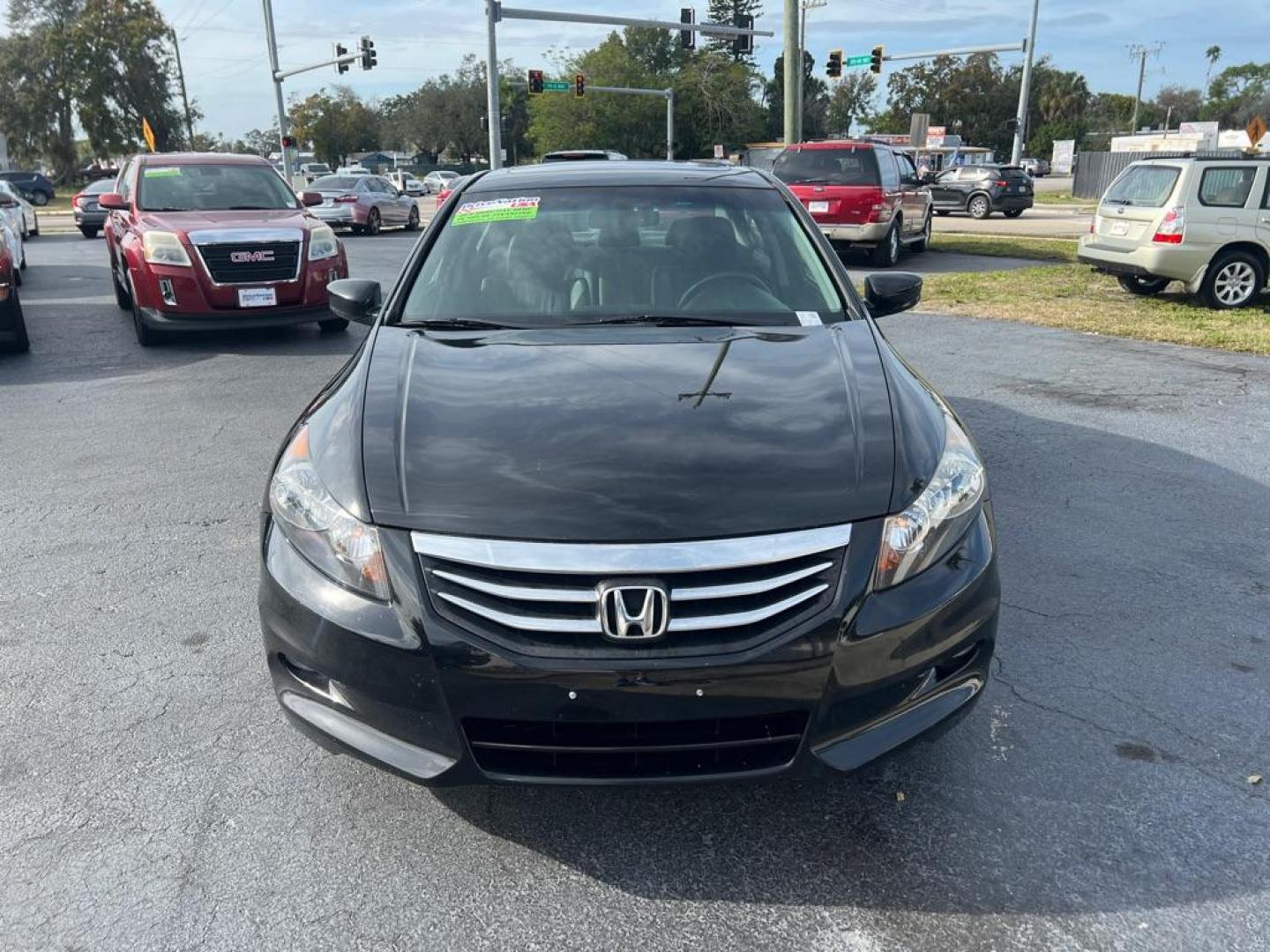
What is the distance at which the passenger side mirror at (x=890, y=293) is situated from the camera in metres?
4.14

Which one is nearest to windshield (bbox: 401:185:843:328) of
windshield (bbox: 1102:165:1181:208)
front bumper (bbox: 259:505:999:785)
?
front bumper (bbox: 259:505:999:785)

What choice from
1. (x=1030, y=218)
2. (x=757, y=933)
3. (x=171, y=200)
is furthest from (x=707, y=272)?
(x=1030, y=218)

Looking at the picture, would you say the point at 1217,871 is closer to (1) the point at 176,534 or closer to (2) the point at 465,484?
(2) the point at 465,484

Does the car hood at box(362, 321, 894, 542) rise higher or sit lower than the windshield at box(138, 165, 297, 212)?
lower

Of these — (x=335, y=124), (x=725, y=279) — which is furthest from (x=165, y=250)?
(x=335, y=124)

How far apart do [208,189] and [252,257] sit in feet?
5.79

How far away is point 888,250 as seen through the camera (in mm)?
15750

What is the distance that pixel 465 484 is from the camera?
7.86 ft

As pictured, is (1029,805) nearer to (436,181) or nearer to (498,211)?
(498,211)

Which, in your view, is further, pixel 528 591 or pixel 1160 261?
pixel 1160 261

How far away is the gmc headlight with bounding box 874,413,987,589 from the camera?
2.33 m

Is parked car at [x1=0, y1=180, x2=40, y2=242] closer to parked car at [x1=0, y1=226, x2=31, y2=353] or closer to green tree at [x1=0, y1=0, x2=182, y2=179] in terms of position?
parked car at [x1=0, y1=226, x2=31, y2=353]

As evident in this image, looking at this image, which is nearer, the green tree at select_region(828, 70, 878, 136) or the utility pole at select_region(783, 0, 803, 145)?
the utility pole at select_region(783, 0, 803, 145)

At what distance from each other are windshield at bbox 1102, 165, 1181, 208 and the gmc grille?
30.2ft
